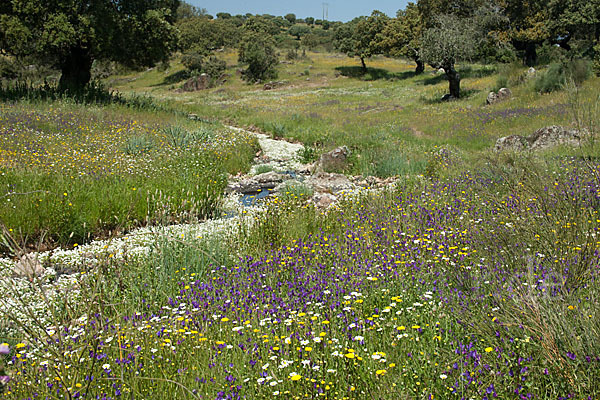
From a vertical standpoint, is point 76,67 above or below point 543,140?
above

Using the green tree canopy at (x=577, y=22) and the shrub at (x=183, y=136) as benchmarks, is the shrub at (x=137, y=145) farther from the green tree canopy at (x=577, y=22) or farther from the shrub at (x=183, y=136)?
the green tree canopy at (x=577, y=22)

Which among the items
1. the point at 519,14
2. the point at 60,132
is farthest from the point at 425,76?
the point at 60,132

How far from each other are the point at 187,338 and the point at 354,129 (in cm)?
1754

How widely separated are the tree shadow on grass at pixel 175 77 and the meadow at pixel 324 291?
2042 inches

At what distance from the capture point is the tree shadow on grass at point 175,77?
61803 millimetres

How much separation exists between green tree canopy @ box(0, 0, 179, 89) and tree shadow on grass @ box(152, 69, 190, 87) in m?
38.5

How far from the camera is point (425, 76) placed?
163 ft

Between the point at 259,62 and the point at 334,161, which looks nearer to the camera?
the point at 334,161

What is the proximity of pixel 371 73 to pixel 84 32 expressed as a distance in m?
45.8

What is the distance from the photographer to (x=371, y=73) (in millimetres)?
59875

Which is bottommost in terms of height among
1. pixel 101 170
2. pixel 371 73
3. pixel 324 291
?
pixel 324 291

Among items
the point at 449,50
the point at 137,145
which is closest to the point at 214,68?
the point at 449,50

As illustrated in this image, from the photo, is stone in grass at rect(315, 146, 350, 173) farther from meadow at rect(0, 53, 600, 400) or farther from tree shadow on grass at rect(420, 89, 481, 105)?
tree shadow on grass at rect(420, 89, 481, 105)

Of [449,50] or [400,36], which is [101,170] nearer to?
[449,50]
